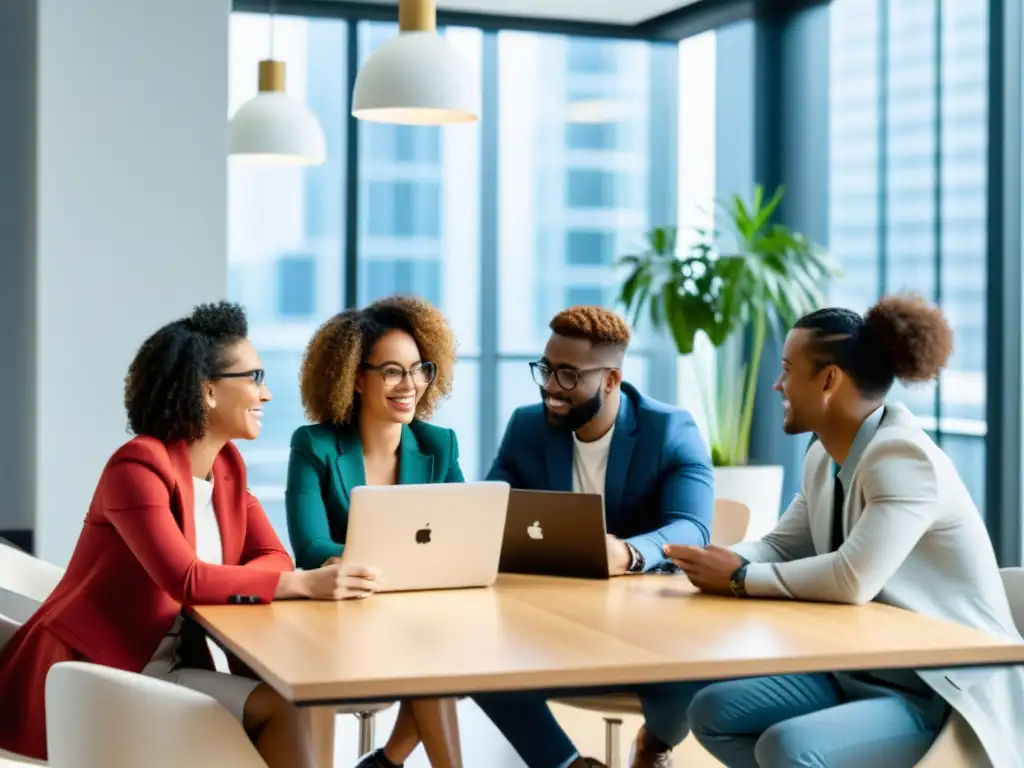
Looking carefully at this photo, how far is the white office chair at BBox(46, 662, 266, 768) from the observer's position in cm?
236

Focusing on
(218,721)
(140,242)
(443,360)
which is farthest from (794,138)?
(218,721)

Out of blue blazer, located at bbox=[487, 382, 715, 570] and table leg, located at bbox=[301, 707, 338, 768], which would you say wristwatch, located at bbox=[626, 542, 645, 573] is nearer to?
blue blazer, located at bbox=[487, 382, 715, 570]

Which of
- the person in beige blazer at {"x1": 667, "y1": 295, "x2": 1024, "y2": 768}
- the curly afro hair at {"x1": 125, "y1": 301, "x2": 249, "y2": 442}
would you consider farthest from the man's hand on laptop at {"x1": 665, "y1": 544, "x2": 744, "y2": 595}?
the curly afro hair at {"x1": 125, "y1": 301, "x2": 249, "y2": 442}

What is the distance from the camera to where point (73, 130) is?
4.99 metres

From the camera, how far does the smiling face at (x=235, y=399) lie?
3031 millimetres

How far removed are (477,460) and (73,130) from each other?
3213mm

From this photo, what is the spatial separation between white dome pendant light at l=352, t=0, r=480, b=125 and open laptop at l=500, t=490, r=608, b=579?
1.04 m

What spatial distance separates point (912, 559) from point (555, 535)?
30.8 inches

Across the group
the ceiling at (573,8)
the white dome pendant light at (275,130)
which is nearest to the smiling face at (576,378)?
the white dome pendant light at (275,130)

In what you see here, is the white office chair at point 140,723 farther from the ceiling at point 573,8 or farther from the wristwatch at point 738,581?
the ceiling at point 573,8

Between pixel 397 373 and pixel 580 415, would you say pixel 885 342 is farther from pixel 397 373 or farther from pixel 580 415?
pixel 397 373

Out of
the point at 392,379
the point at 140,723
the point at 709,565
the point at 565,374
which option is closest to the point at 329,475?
the point at 392,379

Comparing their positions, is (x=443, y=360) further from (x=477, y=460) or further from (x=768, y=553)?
(x=477, y=460)

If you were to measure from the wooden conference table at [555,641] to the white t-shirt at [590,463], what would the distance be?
0.59 m
